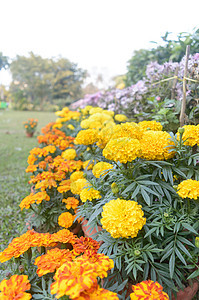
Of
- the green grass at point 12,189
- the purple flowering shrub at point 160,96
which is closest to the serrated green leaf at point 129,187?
the purple flowering shrub at point 160,96

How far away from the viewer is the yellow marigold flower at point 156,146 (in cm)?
95

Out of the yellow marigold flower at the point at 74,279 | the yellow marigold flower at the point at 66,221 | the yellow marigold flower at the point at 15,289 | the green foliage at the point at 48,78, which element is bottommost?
the yellow marigold flower at the point at 66,221

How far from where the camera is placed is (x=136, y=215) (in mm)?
814

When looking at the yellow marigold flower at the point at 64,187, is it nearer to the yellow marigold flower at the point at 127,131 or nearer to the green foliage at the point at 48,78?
the yellow marigold flower at the point at 127,131

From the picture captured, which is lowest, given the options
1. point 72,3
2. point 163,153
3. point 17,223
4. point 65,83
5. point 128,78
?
point 17,223

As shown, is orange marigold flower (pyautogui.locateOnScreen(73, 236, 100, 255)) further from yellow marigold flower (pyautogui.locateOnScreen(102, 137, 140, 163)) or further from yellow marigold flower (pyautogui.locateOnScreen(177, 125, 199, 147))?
yellow marigold flower (pyautogui.locateOnScreen(177, 125, 199, 147))

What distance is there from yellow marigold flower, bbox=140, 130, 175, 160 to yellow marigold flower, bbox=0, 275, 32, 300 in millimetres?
712

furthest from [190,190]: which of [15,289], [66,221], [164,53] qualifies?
[164,53]

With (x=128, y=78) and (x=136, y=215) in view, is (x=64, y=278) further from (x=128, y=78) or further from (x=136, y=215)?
(x=128, y=78)

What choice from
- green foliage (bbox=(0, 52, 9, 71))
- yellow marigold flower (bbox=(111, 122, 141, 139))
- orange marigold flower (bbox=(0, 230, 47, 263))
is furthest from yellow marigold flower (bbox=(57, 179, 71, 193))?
green foliage (bbox=(0, 52, 9, 71))

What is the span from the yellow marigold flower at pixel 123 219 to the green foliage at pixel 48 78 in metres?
26.9

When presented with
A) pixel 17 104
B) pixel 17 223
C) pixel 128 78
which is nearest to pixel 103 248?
pixel 17 223

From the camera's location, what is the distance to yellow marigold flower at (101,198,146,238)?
2.60 feet

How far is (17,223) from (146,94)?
217 cm
